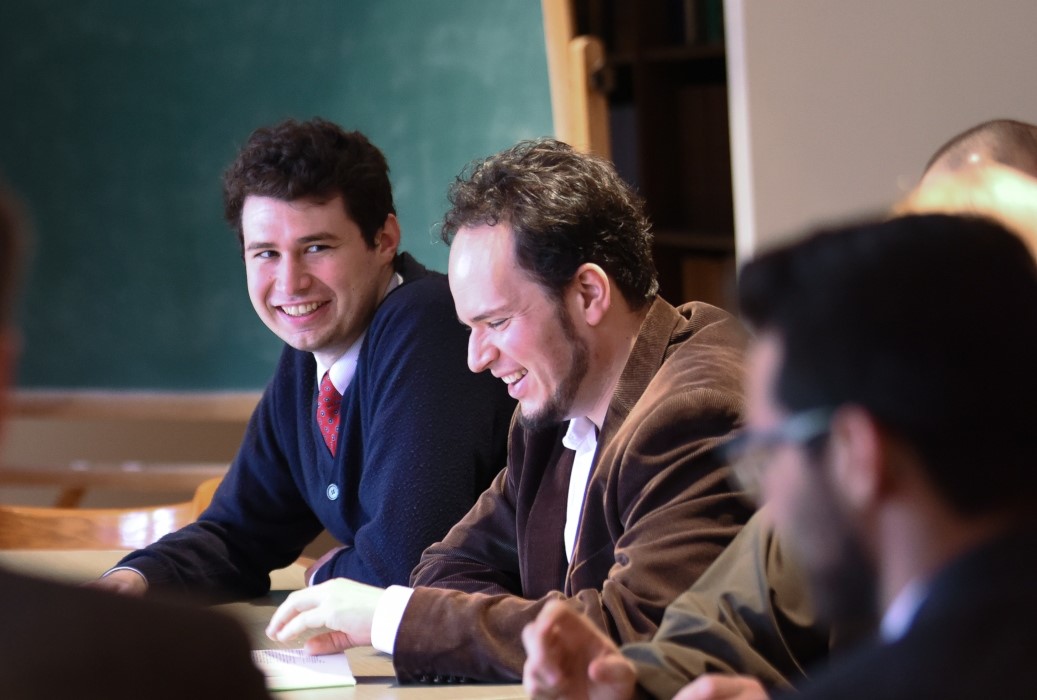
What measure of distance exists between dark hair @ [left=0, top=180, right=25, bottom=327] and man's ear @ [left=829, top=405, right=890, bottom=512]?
51cm

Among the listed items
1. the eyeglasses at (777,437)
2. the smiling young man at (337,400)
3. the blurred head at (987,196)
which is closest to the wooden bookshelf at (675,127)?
the smiling young man at (337,400)

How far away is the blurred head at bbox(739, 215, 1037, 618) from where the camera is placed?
0.85 meters

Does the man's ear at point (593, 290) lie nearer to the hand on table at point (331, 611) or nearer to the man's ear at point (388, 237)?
the hand on table at point (331, 611)

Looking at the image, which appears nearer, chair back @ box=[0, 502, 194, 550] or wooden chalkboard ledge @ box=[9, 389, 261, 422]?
chair back @ box=[0, 502, 194, 550]

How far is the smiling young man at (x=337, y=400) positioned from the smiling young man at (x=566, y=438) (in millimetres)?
186

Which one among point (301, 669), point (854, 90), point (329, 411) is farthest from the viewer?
point (329, 411)

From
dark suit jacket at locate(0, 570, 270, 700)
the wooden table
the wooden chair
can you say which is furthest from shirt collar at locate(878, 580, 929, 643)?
the wooden chair

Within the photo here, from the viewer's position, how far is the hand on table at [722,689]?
54.1 inches

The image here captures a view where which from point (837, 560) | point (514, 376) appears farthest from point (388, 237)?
point (837, 560)

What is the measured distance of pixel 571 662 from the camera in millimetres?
1430

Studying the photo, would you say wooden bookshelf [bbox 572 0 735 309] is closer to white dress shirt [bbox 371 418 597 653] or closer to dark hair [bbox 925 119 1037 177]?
dark hair [bbox 925 119 1037 177]

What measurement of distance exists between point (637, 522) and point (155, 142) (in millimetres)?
2950

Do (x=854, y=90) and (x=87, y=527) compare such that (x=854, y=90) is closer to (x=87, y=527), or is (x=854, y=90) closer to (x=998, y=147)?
(x=998, y=147)

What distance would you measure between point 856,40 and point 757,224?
37 centimetres
